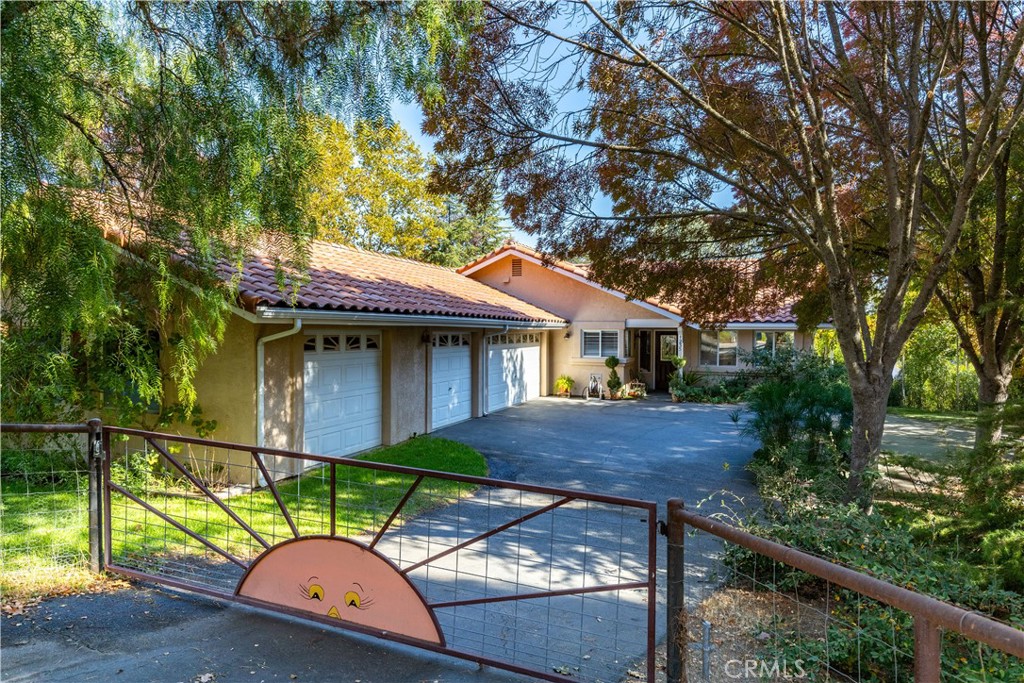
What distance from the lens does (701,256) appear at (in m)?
8.84

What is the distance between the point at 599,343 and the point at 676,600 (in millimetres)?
18136

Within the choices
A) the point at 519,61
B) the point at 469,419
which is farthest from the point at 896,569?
the point at 469,419

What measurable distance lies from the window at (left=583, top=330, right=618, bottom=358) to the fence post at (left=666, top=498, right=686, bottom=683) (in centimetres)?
1786

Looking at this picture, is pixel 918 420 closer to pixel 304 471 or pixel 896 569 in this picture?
pixel 896 569

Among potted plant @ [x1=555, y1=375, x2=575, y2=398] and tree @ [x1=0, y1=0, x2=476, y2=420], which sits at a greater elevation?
tree @ [x1=0, y1=0, x2=476, y2=420]

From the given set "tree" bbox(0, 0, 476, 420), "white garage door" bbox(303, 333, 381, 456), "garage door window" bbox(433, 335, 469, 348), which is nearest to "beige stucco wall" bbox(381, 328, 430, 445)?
"white garage door" bbox(303, 333, 381, 456)

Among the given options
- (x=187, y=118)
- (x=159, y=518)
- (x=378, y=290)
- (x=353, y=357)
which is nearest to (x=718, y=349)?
(x=378, y=290)

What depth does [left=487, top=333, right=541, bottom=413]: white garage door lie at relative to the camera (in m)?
16.7

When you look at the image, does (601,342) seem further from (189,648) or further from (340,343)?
(189,648)

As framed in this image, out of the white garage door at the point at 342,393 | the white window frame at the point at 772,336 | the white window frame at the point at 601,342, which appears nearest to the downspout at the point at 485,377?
the white garage door at the point at 342,393

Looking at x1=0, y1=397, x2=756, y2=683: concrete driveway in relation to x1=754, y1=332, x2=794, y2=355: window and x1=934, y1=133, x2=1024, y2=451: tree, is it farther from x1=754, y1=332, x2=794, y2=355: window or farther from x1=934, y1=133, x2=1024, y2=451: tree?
x1=754, y1=332, x2=794, y2=355: window

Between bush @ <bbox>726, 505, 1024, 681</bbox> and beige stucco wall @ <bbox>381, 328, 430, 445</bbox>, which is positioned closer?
bush @ <bbox>726, 505, 1024, 681</bbox>

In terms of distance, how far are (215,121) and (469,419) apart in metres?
11.7

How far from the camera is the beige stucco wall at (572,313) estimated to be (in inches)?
810
